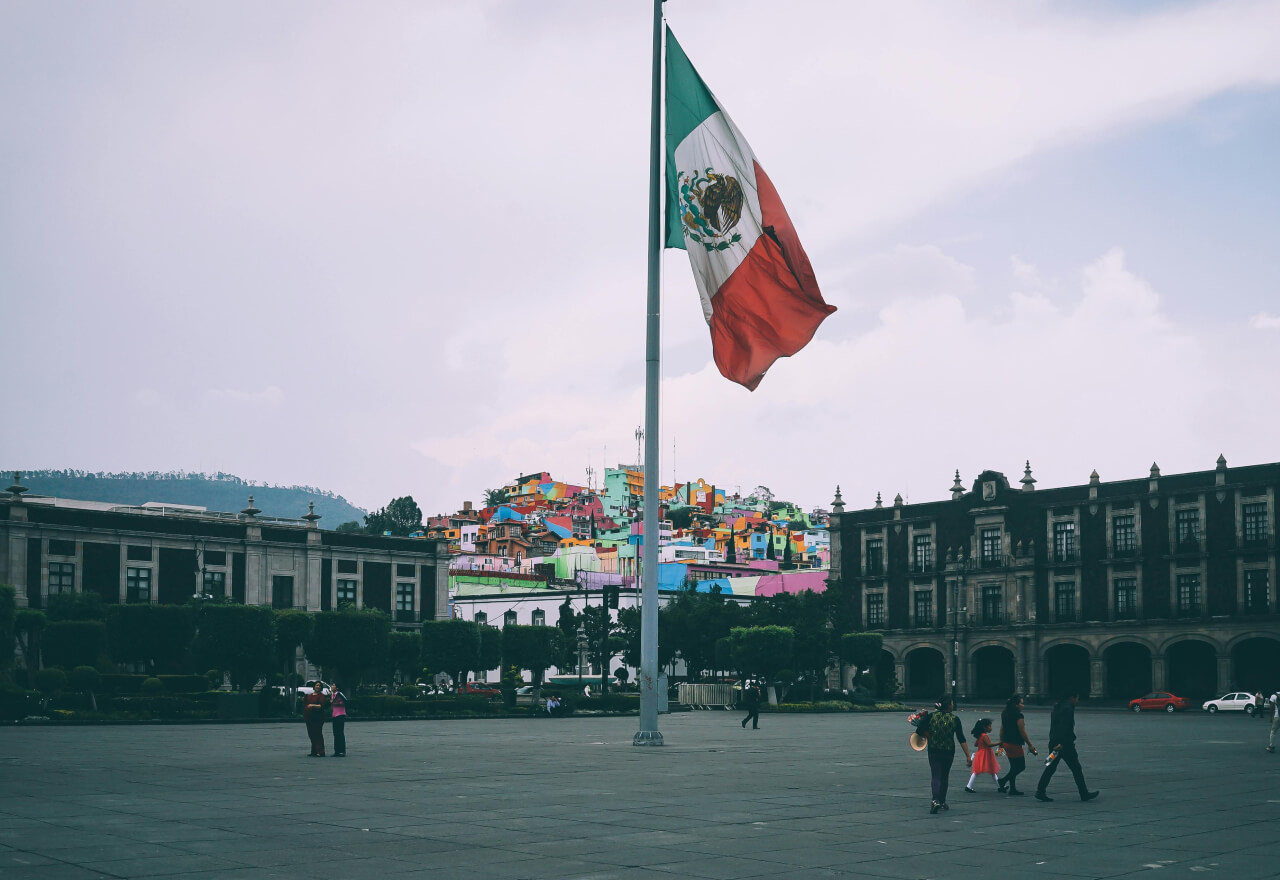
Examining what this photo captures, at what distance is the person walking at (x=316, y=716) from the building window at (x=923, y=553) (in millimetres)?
66803

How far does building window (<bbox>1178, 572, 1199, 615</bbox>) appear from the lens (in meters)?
73.1

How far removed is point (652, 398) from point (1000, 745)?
397 inches

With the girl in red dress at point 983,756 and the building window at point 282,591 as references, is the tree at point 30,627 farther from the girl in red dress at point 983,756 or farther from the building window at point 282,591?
the girl in red dress at point 983,756

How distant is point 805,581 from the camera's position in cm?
11038

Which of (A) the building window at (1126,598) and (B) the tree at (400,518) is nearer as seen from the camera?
(A) the building window at (1126,598)

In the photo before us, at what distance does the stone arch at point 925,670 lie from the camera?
8456 centimetres

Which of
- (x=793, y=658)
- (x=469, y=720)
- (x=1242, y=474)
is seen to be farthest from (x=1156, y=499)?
(x=469, y=720)

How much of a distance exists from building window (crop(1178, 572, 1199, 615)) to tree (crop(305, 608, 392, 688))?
45.8m

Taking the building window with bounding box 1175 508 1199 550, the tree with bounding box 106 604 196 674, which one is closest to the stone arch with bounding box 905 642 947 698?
the building window with bounding box 1175 508 1199 550

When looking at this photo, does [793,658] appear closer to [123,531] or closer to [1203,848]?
[123,531]

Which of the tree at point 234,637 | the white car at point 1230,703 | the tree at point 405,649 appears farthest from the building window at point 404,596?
the white car at point 1230,703

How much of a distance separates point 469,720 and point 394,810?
3251 cm

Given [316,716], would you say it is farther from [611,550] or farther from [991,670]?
[611,550]

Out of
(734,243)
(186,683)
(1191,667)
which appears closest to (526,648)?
(186,683)
